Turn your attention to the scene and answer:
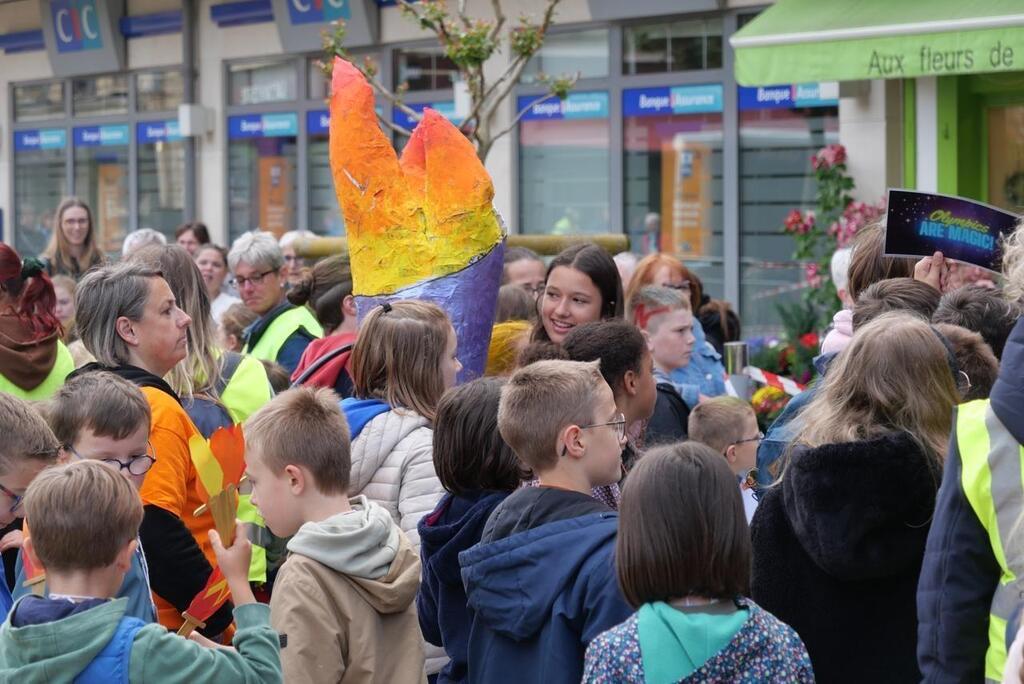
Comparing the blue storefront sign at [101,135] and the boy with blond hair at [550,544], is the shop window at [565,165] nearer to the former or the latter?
the blue storefront sign at [101,135]

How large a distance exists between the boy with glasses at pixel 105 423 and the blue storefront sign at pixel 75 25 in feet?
54.3

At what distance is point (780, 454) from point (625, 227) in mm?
11197

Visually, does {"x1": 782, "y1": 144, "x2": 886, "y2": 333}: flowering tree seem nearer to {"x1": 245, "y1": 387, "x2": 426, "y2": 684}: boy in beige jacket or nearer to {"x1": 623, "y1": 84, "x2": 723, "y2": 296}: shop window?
{"x1": 623, "y1": 84, "x2": 723, "y2": 296}: shop window

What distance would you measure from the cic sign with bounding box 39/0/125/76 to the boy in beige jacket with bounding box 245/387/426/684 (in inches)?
655

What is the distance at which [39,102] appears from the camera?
20.9 metres

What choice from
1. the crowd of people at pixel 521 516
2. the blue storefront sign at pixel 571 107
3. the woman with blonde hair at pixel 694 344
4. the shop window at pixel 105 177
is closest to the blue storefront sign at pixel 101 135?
the shop window at pixel 105 177

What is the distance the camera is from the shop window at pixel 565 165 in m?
15.2

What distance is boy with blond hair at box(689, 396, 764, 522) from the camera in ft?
18.7

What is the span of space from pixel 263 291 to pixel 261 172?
34.3 feet

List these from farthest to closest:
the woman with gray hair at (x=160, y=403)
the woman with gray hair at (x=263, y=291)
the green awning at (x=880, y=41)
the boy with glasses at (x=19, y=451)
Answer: the green awning at (x=880, y=41), the woman with gray hair at (x=263, y=291), the woman with gray hair at (x=160, y=403), the boy with glasses at (x=19, y=451)

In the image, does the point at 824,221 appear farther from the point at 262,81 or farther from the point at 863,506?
the point at 863,506

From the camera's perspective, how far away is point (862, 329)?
3496mm


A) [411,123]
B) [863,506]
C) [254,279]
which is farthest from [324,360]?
[411,123]

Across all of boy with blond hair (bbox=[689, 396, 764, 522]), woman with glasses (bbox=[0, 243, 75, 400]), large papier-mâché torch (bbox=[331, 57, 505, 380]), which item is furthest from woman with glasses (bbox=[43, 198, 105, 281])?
boy with blond hair (bbox=[689, 396, 764, 522])
